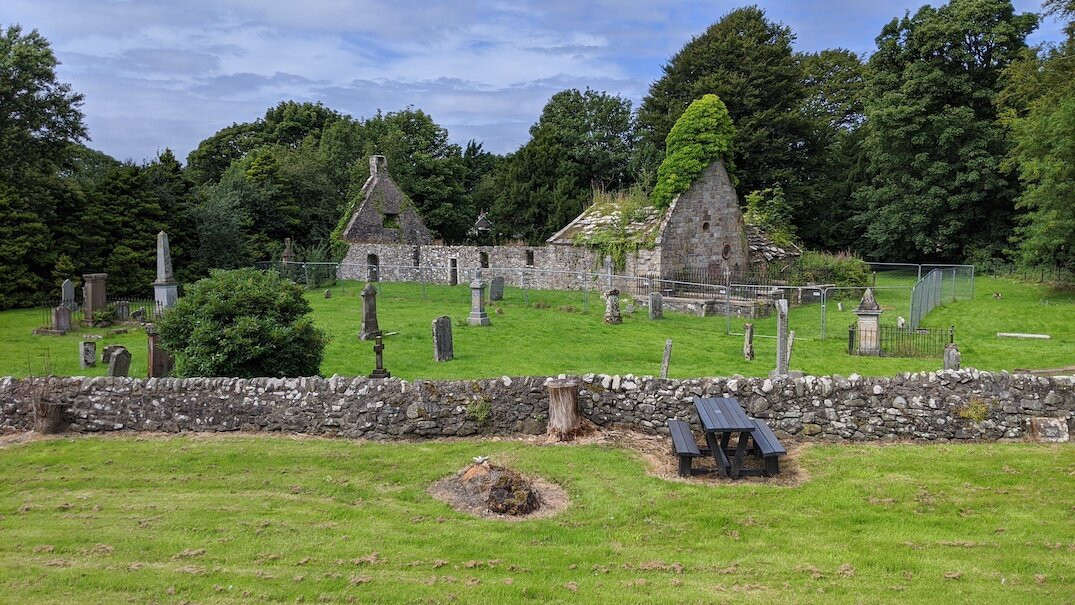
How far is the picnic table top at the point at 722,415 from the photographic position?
26.2 feet

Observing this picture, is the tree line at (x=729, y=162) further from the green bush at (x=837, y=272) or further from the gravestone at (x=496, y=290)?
the gravestone at (x=496, y=290)

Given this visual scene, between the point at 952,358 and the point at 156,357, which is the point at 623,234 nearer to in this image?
the point at 952,358

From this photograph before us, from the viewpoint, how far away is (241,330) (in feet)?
37.8

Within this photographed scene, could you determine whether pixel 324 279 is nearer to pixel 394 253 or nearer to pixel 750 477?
pixel 394 253

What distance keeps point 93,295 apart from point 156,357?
12.2m

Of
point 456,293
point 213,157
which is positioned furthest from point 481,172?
point 456,293

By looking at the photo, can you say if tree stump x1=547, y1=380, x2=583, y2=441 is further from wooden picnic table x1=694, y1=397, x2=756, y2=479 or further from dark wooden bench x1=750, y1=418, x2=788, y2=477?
dark wooden bench x1=750, y1=418, x2=788, y2=477

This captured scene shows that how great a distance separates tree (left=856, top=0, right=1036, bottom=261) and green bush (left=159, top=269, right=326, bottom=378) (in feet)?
113

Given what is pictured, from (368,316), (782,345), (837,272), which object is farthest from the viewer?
(837,272)

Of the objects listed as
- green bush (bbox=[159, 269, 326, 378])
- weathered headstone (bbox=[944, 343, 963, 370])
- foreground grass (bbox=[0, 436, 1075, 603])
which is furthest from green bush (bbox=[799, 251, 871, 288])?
Result: green bush (bbox=[159, 269, 326, 378])

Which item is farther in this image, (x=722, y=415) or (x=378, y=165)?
(x=378, y=165)

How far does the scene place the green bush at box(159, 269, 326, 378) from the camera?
37.7 feet

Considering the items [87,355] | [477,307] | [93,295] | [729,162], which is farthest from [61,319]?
[729,162]

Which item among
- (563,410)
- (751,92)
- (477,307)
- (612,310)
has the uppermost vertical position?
(751,92)
